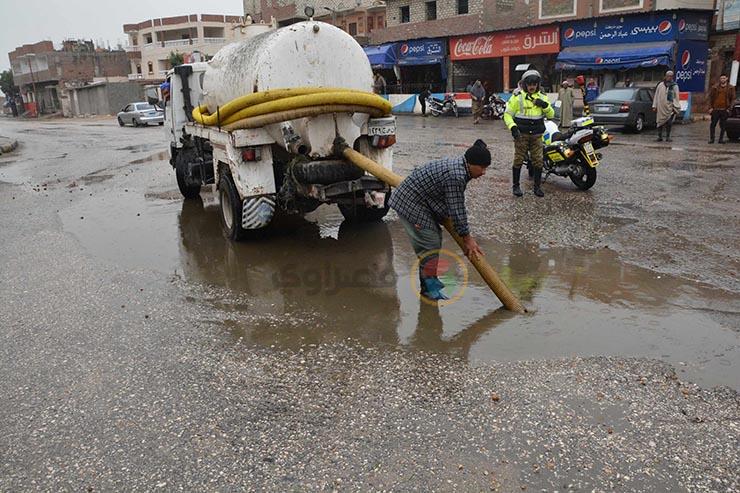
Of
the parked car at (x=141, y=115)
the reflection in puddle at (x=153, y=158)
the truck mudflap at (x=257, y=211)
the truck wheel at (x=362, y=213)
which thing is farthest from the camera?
the parked car at (x=141, y=115)

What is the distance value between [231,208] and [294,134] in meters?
1.47

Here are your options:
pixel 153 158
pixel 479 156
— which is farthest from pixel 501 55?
pixel 479 156

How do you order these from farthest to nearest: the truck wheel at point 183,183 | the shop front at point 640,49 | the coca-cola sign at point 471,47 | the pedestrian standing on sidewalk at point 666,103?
the coca-cola sign at point 471,47 → the shop front at point 640,49 → the pedestrian standing on sidewalk at point 666,103 → the truck wheel at point 183,183

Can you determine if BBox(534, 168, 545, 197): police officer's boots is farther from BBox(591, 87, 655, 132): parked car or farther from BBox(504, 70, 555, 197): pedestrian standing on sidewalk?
BBox(591, 87, 655, 132): parked car

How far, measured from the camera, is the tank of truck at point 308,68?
6.54 meters

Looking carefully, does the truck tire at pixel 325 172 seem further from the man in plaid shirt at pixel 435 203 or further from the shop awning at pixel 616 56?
the shop awning at pixel 616 56

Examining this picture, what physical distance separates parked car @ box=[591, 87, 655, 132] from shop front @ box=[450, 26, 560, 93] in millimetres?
9663

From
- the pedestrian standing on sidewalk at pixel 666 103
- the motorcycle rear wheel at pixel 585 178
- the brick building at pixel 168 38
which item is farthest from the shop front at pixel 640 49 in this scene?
the brick building at pixel 168 38

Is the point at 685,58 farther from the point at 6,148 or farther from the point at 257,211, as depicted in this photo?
the point at 6,148

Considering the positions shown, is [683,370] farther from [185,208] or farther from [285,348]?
[185,208]

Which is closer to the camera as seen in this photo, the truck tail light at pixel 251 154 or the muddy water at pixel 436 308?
the muddy water at pixel 436 308

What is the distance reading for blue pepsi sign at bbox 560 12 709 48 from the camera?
75.5 ft

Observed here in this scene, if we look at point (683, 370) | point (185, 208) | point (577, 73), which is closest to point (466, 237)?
point (683, 370)

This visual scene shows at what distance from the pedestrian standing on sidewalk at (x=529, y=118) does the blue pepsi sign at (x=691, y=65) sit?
1711 centimetres
